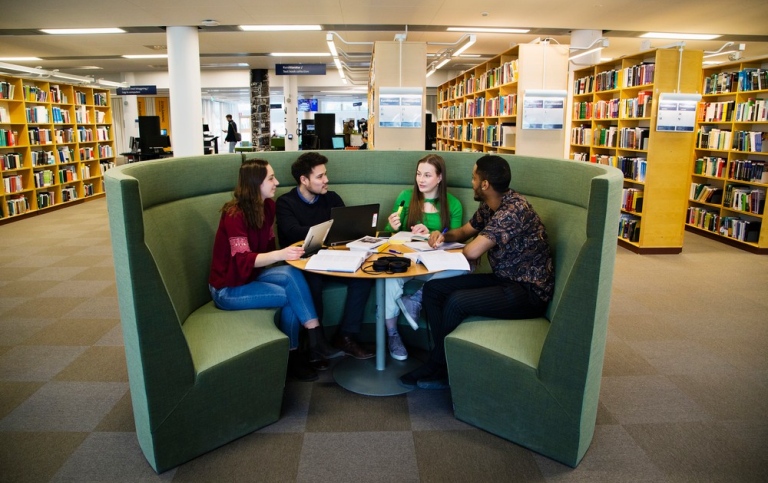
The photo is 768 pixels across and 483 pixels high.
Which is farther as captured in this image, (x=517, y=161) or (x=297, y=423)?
(x=517, y=161)


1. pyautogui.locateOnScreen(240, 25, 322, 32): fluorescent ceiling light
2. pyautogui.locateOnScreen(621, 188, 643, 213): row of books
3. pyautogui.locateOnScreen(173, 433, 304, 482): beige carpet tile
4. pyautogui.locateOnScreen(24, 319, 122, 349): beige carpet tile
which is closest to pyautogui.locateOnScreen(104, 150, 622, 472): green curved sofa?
pyautogui.locateOnScreen(173, 433, 304, 482): beige carpet tile

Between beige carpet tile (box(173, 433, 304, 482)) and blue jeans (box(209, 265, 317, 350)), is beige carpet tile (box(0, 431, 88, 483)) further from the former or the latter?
blue jeans (box(209, 265, 317, 350))

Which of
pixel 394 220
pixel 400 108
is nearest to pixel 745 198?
pixel 400 108

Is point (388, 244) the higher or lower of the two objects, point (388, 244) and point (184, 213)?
the lower

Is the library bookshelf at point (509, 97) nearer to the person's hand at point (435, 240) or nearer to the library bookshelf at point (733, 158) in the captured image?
the library bookshelf at point (733, 158)

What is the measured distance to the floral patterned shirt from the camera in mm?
2709

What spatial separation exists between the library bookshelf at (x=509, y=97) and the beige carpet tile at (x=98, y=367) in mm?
4534

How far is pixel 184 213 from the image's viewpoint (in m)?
2.99

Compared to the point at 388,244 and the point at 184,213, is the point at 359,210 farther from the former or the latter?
the point at 184,213

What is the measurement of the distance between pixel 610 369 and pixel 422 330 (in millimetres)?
1151

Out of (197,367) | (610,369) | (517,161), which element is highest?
(517,161)

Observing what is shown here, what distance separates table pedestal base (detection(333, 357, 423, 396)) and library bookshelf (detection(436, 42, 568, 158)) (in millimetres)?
3540

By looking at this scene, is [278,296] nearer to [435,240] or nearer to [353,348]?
[353,348]

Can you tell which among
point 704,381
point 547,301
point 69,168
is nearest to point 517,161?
point 547,301
